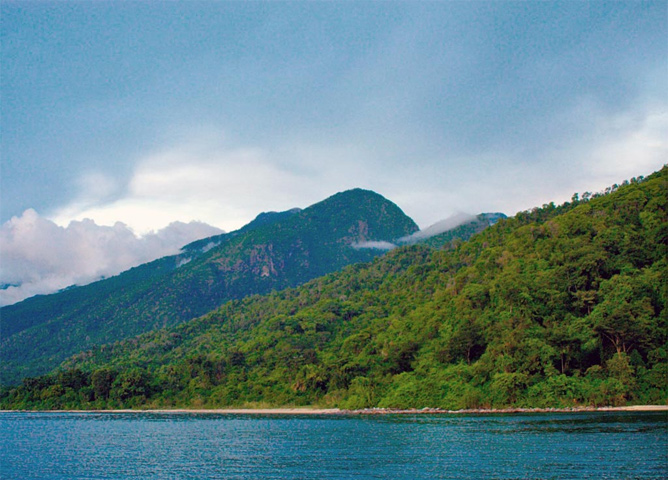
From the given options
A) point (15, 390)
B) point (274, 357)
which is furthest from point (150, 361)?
point (274, 357)

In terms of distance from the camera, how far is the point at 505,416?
70375 mm

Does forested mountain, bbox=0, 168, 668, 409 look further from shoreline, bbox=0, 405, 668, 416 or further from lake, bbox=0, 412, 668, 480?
lake, bbox=0, 412, 668, 480

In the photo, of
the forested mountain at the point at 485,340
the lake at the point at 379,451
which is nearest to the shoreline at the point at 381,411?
the forested mountain at the point at 485,340

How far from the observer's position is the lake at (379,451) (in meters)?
37.0

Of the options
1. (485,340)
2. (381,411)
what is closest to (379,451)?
(381,411)

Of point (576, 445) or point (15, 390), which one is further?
point (15, 390)

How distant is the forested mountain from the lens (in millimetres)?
77562

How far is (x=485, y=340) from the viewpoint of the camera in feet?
309

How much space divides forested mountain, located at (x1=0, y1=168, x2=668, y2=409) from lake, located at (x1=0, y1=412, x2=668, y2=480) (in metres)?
12.6

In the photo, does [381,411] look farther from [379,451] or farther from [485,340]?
[379,451]

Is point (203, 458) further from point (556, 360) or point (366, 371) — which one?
point (366, 371)

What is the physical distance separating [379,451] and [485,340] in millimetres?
51995

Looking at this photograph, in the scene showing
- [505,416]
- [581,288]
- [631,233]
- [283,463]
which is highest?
[631,233]

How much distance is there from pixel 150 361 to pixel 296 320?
45.5 meters
